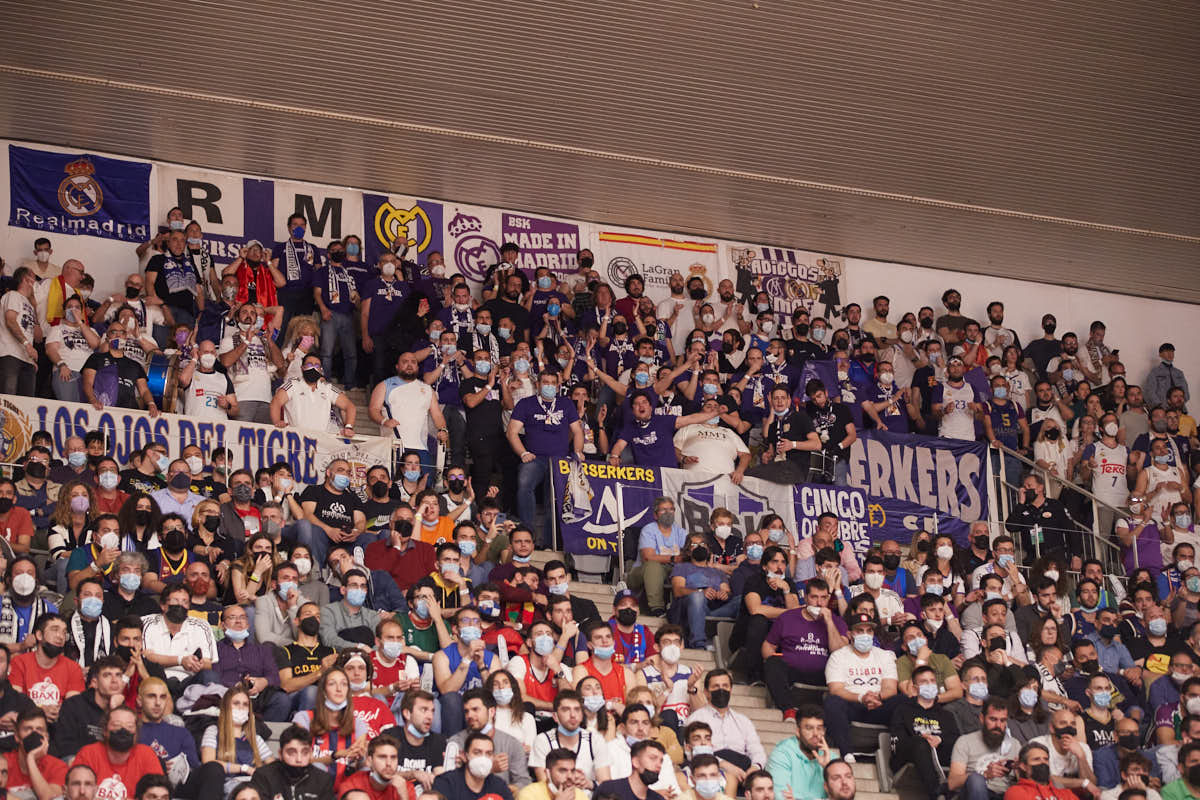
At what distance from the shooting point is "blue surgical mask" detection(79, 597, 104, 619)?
35.5 ft

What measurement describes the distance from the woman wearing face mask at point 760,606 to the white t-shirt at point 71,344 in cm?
600

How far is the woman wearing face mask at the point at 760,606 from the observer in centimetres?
1270

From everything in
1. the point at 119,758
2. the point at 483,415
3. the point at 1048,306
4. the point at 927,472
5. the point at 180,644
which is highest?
the point at 1048,306

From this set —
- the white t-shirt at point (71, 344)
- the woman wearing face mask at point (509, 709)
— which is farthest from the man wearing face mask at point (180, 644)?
the white t-shirt at point (71, 344)

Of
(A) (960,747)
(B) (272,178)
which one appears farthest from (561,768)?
(B) (272,178)

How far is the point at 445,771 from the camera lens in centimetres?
1034

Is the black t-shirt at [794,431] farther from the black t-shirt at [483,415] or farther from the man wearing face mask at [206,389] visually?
the man wearing face mask at [206,389]

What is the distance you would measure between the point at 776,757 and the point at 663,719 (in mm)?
783

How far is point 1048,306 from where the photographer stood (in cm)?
2098

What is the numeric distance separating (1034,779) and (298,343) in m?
7.33

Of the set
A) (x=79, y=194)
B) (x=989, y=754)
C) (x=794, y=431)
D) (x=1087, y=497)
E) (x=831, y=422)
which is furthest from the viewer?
(x=79, y=194)

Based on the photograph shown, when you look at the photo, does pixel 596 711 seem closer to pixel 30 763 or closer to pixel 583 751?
pixel 583 751

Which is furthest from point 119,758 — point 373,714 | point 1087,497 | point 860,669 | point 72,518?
point 1087,497

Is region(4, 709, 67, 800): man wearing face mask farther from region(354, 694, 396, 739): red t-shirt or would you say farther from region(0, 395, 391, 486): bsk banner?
region(0, 395, 391, 486): bsk banner
